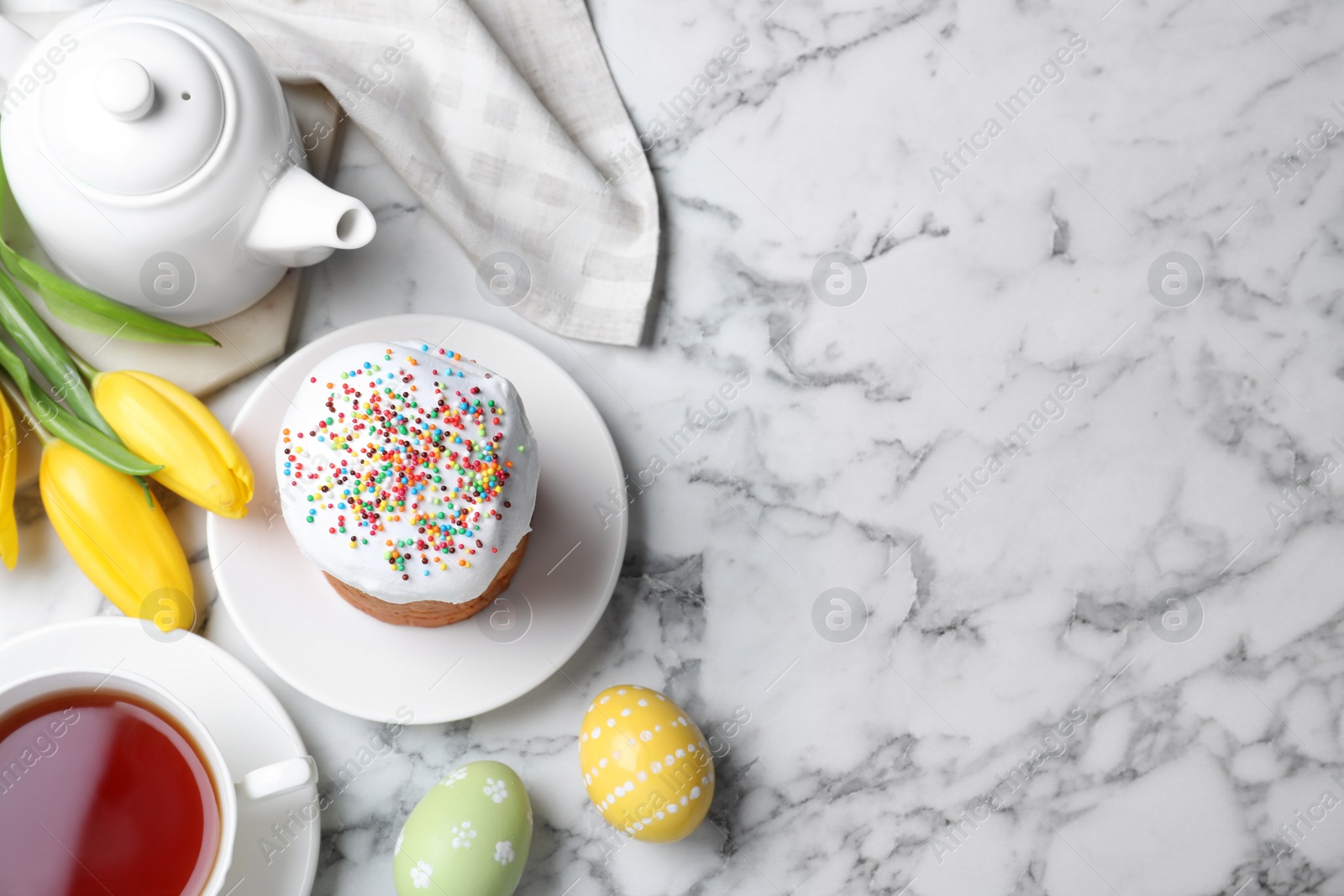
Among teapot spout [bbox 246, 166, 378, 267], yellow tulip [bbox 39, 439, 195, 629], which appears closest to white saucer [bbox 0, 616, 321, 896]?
yellow tulip [bbox 39, 439, 195, 629]


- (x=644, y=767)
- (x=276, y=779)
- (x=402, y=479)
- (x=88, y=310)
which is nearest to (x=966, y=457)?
(x=644, y=767)

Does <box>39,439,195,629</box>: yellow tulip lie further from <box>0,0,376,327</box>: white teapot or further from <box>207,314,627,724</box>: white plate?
<box>0,0,376,327</box>: white teapot

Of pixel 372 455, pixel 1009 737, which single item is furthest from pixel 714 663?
pixel 372 455

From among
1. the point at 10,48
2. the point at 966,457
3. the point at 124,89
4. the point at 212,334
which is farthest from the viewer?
the point at 966,457

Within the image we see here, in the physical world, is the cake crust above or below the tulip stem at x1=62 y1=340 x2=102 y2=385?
below

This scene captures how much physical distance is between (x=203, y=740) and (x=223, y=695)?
153 millimetres

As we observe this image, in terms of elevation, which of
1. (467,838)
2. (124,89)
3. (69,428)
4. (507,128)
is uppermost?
(124,89)

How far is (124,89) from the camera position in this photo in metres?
0.71

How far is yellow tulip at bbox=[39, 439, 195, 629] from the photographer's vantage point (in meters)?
0.85

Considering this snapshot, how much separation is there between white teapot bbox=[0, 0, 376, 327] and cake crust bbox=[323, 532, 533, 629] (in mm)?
269

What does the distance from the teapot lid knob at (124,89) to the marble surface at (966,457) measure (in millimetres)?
282

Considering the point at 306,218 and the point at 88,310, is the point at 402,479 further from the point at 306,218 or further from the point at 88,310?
the point at 88,310

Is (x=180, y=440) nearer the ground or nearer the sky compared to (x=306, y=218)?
nearer the ground

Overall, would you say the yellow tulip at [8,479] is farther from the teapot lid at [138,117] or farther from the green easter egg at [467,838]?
the green easter egg at [467,838]
